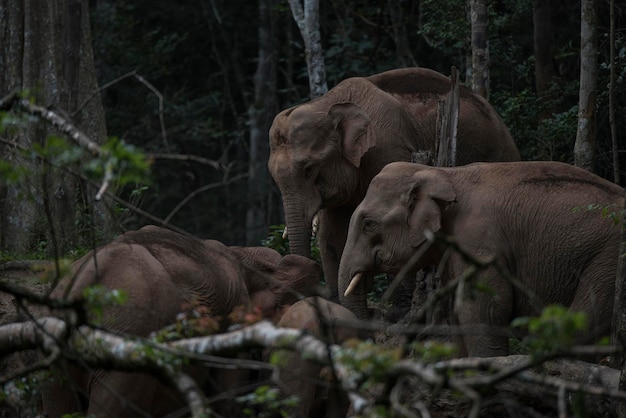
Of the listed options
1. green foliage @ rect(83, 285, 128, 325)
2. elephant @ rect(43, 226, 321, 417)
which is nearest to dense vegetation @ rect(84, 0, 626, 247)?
elephant @ rect(43, 226, 321, 417)

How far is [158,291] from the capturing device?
29.6 feet

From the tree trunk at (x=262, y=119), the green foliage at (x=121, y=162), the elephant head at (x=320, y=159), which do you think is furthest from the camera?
the tree trunk at (x=262, y=119)

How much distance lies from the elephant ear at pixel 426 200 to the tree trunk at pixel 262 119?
12794mm

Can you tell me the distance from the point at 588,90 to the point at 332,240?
282 cm

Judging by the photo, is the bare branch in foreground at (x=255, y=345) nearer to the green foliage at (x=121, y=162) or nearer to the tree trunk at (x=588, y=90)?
the green foliage at (x=121, y=162)

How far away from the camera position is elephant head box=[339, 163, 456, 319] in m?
10.5

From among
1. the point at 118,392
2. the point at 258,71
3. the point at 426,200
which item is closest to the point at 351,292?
the point at 426,200

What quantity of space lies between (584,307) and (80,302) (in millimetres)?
4929

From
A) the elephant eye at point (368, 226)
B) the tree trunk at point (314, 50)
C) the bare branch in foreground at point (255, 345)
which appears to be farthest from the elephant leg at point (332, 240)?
the bare branch in foreground at point (255, 345)

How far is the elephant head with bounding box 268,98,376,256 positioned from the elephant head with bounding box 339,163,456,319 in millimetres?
1998

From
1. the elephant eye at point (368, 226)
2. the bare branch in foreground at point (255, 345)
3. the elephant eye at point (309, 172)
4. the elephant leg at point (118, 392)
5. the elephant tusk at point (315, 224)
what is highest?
the bare branch in foreground at point (255, 345)

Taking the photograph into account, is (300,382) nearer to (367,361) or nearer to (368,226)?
(368,226)

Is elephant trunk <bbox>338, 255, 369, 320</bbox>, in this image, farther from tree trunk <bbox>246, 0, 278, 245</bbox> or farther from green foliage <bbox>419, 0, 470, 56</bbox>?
tree trunk <bbox>246, 0, 278, 245</bbox>

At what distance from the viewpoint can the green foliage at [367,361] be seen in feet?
19.0
